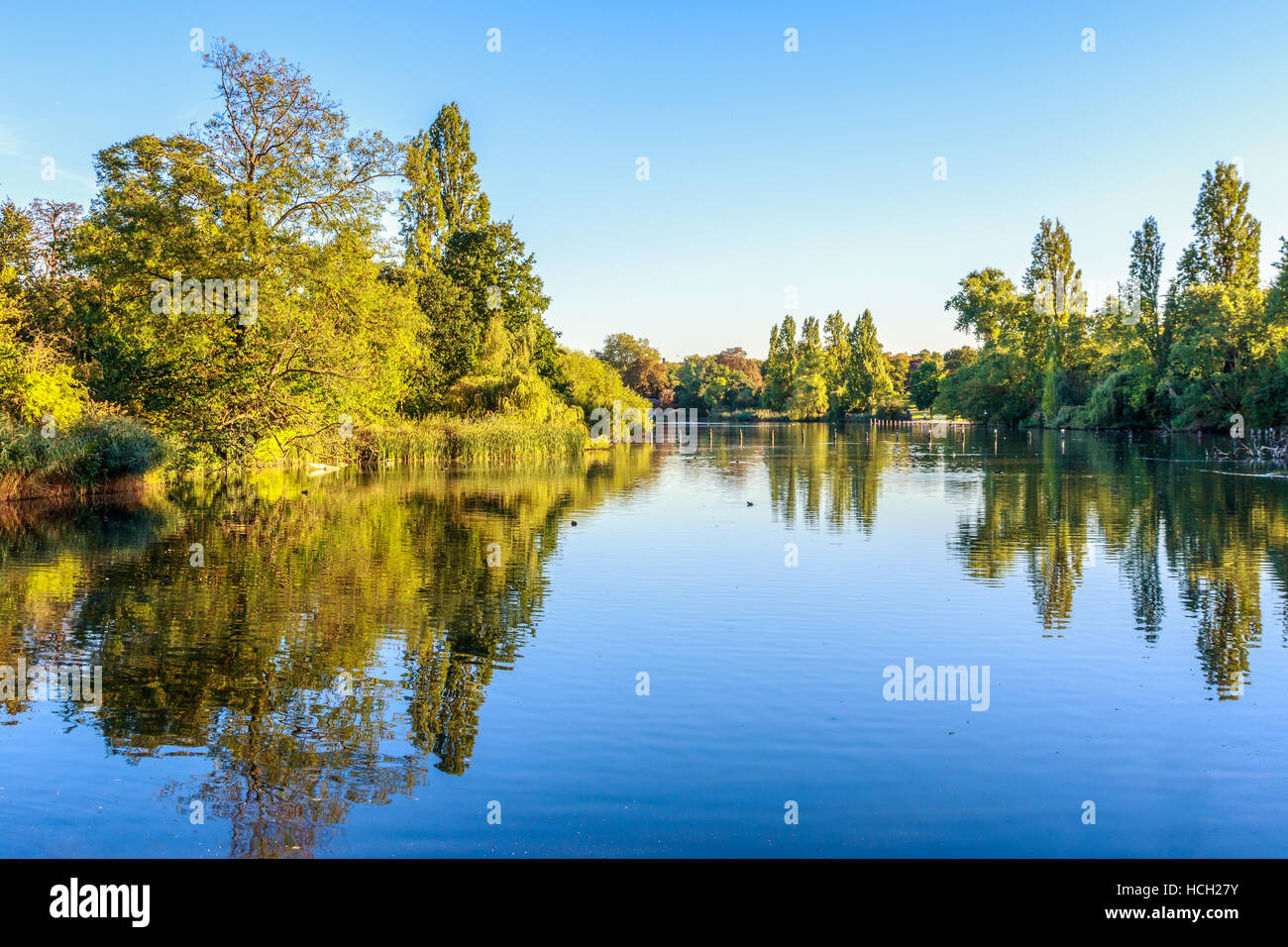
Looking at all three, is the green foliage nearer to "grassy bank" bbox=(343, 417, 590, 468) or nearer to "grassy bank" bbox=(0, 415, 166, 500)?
"grassy bank" bbox=(343, 417, 590, 468)

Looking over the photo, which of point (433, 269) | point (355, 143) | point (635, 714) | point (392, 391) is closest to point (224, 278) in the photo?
point (355, 143)

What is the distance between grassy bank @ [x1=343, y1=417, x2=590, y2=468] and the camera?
1799 inches

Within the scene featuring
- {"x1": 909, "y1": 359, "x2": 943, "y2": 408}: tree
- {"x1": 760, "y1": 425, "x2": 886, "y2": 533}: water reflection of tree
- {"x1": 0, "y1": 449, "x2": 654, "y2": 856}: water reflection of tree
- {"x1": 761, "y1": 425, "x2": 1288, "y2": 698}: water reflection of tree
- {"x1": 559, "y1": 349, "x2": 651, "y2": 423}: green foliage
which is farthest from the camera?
{"x1": 909, "y1": 359, "x2": 943, "y2": 408}: tree

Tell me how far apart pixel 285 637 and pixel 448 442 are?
36.5m

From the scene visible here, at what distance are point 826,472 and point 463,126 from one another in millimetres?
32741

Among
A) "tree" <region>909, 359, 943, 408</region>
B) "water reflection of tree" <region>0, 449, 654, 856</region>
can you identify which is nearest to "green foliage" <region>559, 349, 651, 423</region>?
"water reflection of tree" <region>0, 449, 654, 856</region>

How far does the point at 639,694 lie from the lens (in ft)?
33.1

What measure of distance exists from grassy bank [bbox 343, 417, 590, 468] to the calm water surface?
22.4m

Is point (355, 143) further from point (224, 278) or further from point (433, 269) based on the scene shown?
point (433, 269)

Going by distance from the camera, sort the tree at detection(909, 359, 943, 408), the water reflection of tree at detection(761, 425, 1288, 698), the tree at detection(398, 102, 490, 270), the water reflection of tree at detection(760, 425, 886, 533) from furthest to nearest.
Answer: the tree at detection(909, 359, 943, 408), the tree at detection(398, 102, 490, 270), the water reflection of tree at detection(760, 425, 886, 533), the water reflection of tree at detection(761, 425, 1288, 698)

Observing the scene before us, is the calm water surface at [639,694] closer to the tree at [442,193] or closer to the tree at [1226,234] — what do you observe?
the tree at [442,193]

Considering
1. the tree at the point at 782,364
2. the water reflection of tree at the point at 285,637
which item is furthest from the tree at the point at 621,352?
the water reflection of tree at the point at 285,637
